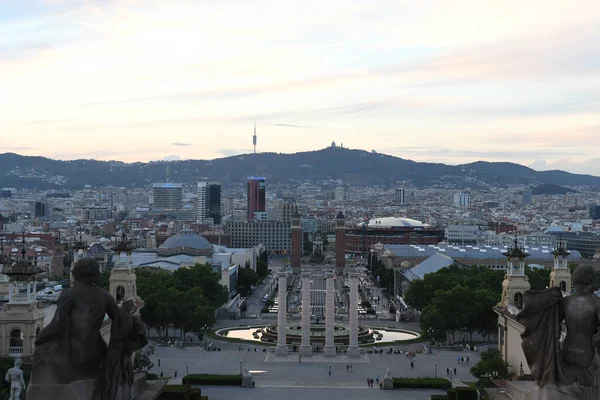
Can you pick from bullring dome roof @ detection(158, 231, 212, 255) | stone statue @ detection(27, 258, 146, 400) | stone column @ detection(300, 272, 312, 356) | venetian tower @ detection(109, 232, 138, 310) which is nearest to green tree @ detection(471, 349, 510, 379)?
stone column @ detection(300, 272, 312, 356)

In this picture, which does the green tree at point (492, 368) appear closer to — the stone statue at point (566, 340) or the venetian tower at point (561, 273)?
the venetian tower at point (561, 273)

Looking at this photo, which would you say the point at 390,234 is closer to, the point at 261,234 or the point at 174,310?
the point at 261,234

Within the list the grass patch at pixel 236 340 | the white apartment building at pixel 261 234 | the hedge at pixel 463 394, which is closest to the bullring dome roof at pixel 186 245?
the grass patch at pixel 236 340

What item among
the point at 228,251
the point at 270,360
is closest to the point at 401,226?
the point at 228,251

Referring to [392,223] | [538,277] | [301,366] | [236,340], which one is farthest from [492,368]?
[392,223]

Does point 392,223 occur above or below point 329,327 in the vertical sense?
above

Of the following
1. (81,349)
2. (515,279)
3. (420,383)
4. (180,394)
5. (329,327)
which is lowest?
(420,383)

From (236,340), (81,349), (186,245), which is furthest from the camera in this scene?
(186,245)
